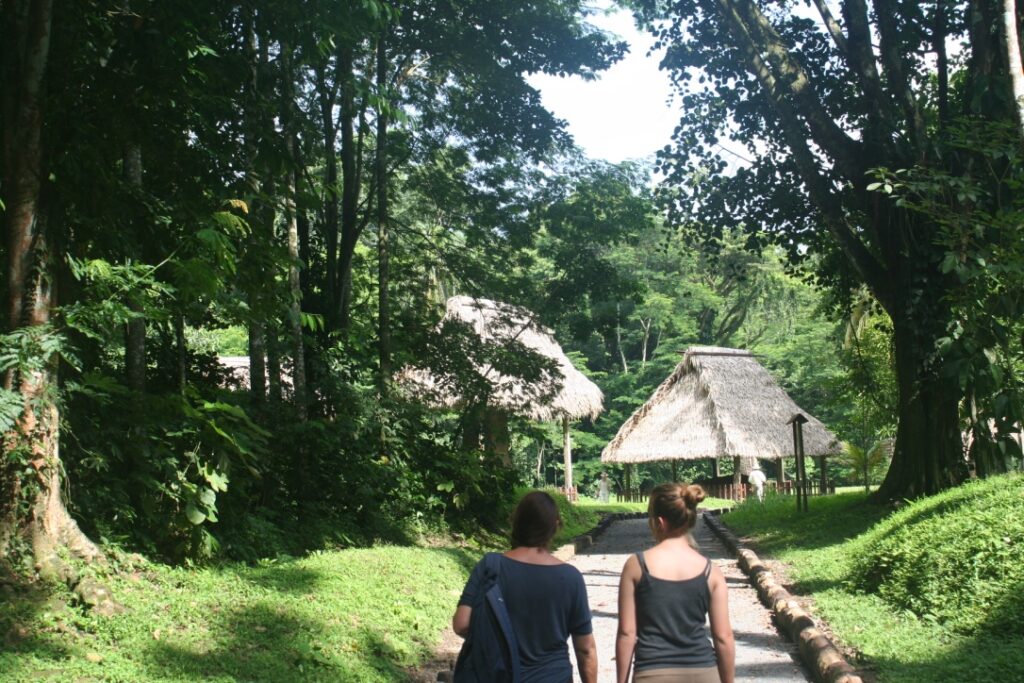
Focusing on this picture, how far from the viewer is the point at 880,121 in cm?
1425

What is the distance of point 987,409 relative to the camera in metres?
13.7

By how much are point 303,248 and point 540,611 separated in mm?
→ 12023

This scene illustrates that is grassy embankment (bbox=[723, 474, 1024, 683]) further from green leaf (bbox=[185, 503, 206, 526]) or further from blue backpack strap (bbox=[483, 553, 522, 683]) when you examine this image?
green leaf (bbox=[185, 503, 206, 526])

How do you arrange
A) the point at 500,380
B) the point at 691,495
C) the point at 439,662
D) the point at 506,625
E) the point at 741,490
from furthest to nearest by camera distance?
1. the point at 741,490
2. the point at 500,380
3. the point at 439,662
4. the point at 691,495
5. the point at 506,625

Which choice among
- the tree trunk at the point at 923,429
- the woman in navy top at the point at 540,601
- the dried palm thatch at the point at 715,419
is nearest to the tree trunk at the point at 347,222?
the tree trunk at the point at 923,429

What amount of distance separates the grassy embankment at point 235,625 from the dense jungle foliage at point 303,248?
57 cm

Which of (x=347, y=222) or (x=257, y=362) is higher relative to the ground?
(x=347, y=222)

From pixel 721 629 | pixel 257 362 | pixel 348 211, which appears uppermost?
pixel 348 211

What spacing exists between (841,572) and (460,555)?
4.21 metres

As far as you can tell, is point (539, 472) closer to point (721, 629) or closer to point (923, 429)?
point (923, 429)

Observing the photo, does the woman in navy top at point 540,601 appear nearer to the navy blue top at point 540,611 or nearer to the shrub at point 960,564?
the navy blue top at point 540,611

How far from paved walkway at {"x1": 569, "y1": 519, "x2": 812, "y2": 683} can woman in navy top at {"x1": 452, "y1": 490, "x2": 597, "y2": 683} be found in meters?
3.47

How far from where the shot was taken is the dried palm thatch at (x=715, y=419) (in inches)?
1261

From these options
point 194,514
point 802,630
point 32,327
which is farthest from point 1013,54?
point 32,327
